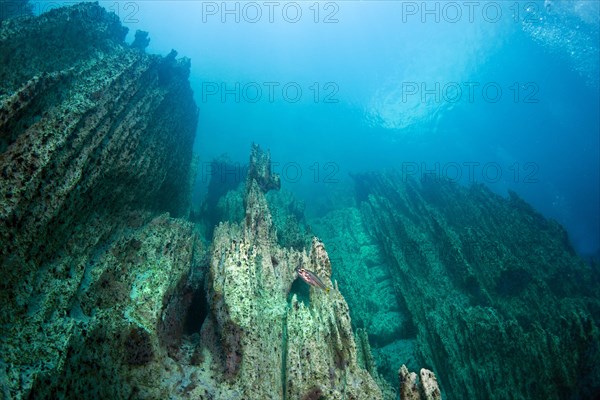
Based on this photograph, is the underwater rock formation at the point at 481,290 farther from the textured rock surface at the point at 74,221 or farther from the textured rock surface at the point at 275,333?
the textured rock surface at the point at 74,221

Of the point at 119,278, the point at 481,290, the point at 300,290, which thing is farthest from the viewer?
the point at 481,290

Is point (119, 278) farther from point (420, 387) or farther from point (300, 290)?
point (420, 387)

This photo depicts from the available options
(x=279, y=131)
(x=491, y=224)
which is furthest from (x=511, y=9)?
(x=491, y=224)

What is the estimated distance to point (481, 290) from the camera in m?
13.4

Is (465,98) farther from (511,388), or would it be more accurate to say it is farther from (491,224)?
(511,388)

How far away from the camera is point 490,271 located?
1381 cm

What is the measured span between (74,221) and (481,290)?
15.7m

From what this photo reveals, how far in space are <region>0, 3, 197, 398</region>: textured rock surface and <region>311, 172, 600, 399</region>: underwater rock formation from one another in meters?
9.52

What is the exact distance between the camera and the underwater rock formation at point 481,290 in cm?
916

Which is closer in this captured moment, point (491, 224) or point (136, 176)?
point (136, 176)

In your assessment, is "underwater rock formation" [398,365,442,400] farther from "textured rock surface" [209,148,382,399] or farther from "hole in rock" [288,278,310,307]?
"hole in rock" [288,278,310,307]

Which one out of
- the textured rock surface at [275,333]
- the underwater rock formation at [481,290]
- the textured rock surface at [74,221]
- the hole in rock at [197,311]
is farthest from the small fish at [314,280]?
the underwater rock formation at [481,290]

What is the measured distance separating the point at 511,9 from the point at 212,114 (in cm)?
7742

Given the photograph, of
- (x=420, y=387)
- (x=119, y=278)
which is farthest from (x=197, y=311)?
(x=420, y=387)
